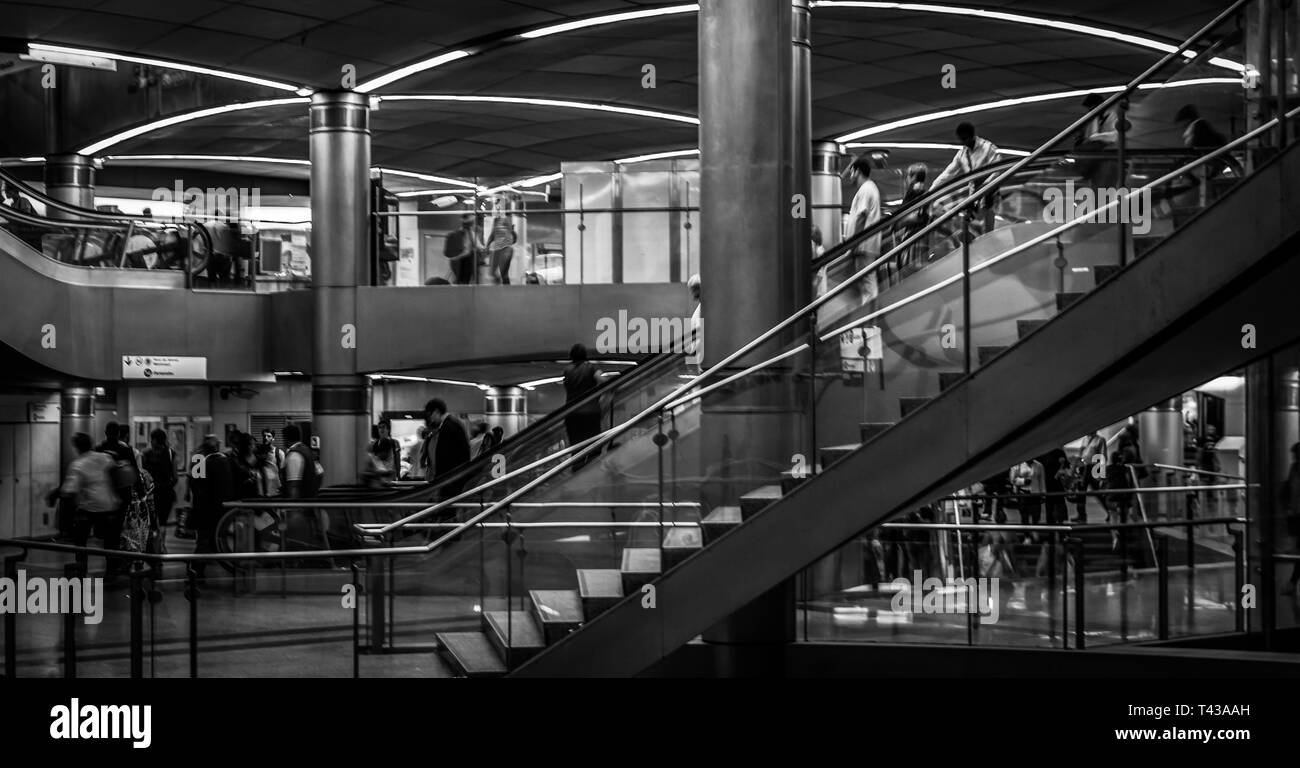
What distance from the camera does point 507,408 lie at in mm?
32094

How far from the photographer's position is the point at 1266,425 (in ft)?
40.5

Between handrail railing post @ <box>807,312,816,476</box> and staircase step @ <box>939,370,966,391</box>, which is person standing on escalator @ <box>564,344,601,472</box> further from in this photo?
staircase step @ <box>939,370,966,391</box>

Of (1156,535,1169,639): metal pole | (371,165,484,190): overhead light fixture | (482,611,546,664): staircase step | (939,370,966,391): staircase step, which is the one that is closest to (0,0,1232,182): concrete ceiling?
(371,165,484,190): overhead light fixture

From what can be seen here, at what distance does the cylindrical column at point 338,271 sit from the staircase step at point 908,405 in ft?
40.5

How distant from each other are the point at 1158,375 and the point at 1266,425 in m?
3.56

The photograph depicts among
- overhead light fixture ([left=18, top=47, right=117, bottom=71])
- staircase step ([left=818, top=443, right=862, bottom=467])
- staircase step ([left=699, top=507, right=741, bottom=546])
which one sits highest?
overhead light fixture ([left=18, top=47, right=117, bottom=71])

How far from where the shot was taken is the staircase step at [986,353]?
8.62 meters

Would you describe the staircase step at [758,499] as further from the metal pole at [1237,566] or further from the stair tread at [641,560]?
the metal pole at [1237,566]

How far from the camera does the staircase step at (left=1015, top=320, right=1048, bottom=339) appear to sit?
8.50 m

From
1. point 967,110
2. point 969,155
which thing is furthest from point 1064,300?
point 967,110

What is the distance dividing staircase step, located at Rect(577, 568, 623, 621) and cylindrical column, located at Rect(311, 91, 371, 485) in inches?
430

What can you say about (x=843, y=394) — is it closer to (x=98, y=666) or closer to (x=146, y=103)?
(x=98, y=666)

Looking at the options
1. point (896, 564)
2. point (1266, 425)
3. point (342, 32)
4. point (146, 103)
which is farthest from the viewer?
point (146, 103)

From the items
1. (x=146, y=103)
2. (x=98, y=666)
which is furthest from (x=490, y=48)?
(x=98, y=666)
